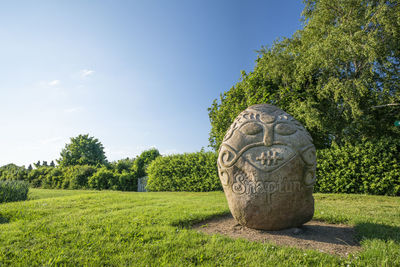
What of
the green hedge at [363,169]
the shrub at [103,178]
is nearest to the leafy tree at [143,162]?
the shrub at [103,178]

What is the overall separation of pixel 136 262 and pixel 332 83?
13.9 metres

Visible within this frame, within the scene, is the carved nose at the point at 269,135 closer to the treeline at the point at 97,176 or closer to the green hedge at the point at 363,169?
the green hedge at the point at 363,169

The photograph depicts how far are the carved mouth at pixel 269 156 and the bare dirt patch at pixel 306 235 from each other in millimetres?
1342

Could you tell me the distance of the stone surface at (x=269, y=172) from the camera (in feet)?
14.7

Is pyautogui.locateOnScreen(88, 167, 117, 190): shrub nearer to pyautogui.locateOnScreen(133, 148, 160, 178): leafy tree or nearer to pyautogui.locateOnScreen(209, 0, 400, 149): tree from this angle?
pyautogui.locateOnScreen(133, 148, 160, 178): leafy tree

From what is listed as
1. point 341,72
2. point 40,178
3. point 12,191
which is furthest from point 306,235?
point 40,178

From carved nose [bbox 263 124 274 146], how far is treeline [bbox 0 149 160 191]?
17903 millimetres

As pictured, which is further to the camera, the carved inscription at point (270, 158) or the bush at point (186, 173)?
the bush at point (186, 173)

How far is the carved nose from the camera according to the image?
4641 mm

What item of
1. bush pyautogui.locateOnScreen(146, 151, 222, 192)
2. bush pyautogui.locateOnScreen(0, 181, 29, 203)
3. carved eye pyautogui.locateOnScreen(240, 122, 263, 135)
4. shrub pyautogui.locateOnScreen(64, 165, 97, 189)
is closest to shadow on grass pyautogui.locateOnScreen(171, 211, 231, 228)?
carved eye pyautogui.locateOnScreen(240, 122, 263, 135)

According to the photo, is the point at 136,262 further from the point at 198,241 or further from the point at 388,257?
the point at 388,257

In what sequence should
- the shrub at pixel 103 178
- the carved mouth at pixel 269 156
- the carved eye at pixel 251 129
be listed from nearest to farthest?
the carved mouth at pixel 269 156, the carved eye at pixel 251 129, the shrub at pixel 103 178

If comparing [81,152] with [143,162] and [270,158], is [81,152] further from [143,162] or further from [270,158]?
[270,158]

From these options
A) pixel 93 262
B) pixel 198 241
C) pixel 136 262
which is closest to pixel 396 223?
pixel 198 241
